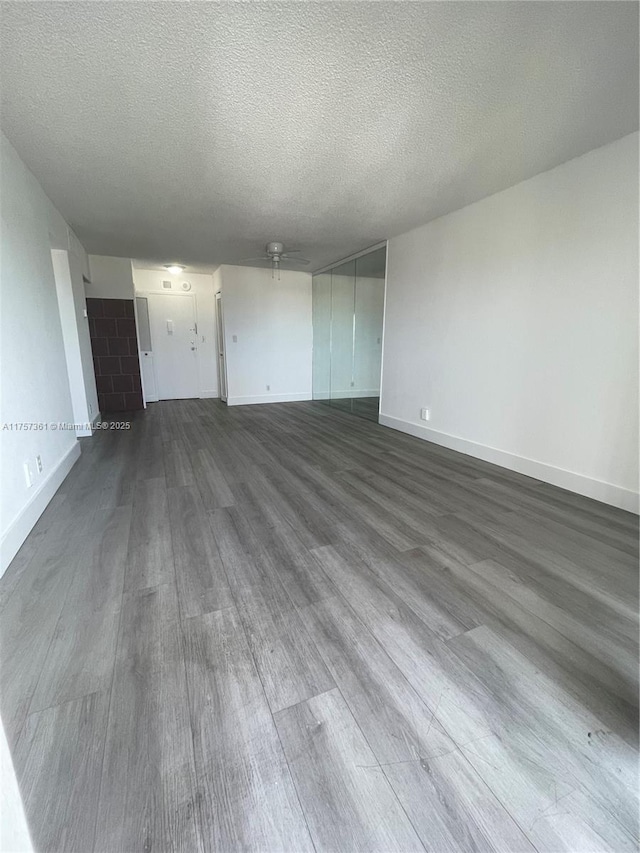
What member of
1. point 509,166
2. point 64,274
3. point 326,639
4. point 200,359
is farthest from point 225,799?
point 200,359

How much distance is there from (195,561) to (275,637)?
693 millimetres

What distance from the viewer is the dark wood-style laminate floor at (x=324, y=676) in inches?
32.9

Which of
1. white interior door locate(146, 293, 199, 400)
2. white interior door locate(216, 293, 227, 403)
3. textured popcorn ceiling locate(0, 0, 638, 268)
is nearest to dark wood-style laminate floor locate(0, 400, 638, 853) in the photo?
textured popcorn ceiling locate(0, 0, 638, 268)

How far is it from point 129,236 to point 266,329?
259cm

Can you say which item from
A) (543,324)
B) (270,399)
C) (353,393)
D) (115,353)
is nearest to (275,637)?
(543,324)

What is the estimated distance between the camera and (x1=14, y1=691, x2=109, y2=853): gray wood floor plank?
792mm

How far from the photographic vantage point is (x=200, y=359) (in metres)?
7.04

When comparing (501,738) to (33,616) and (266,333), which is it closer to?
(33,616)

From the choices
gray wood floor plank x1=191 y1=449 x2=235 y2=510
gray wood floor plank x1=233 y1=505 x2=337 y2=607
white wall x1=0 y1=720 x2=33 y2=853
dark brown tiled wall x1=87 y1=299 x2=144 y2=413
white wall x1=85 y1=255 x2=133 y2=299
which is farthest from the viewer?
dark brown tiled wall x1=87 y1=299 x2=144 y2=413

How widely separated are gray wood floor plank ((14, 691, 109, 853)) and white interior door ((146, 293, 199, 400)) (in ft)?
21.2

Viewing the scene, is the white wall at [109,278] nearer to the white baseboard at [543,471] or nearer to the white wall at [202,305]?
the white wall at [202,305]

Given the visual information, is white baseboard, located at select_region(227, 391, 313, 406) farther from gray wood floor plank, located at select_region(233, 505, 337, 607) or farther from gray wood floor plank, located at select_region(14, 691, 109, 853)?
gray wood floor plank, located at select_region(14, 691, 109, 853)

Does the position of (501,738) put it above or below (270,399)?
below

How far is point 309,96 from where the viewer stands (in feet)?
6.25
